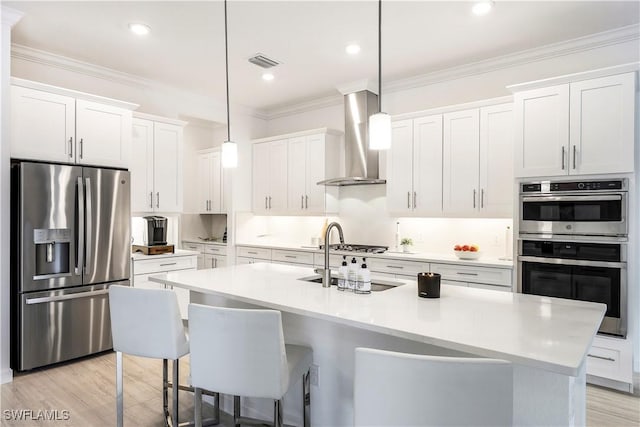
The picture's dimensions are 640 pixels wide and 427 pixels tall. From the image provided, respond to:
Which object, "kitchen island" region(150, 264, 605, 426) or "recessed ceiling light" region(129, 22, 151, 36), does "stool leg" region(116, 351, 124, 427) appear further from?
"recessed ceiling light" region(129, 22, 151, 36)

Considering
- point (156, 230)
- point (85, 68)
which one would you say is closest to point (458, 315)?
point (156, 230)

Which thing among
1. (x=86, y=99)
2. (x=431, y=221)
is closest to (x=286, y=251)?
(x=431, y=221)

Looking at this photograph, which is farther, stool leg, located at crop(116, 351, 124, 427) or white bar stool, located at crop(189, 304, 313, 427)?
stool leg, located at crop(116, 351, 124, 427)

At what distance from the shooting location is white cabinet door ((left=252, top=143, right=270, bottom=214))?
5633mm

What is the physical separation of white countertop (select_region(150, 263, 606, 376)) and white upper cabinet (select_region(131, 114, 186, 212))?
2105mm

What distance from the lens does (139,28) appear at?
329 cm

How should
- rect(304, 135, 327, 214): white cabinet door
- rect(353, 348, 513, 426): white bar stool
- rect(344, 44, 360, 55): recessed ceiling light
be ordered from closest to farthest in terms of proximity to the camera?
1. rect(353, 348, 513, 426): white bar stool
2. rect(344, 44, 360, 55): recessed ceiling light
3. rect(304, 135, 327, 214): white cabinet door

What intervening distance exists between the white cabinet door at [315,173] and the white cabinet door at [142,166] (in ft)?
6.19

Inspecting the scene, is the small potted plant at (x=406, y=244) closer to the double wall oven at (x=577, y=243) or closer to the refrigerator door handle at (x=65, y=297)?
the double wall oven at (x=577, y=243)

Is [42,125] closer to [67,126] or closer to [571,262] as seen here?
[67,126]

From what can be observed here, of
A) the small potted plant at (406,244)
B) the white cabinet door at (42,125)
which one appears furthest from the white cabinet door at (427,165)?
the white cabinet door at (42,125)

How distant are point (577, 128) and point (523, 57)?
108 cm

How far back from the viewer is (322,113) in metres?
5.41

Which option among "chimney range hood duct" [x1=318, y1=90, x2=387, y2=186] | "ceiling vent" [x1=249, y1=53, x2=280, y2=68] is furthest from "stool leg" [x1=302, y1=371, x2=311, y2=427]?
"ceiling vent" [x1=249, y1=53, x2=280, y2=68]
